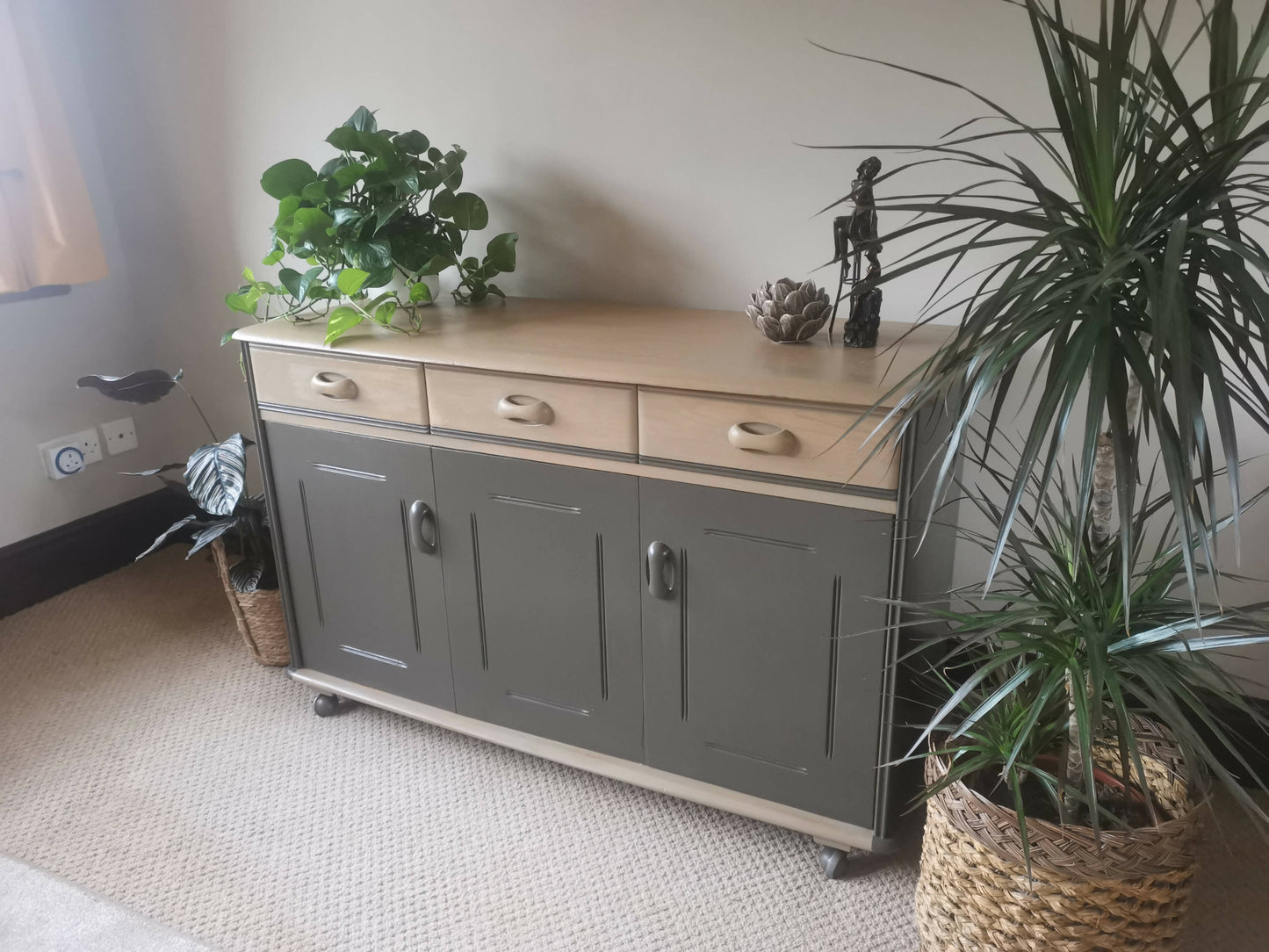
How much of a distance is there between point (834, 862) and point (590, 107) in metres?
1.52

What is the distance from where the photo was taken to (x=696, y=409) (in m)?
1.49

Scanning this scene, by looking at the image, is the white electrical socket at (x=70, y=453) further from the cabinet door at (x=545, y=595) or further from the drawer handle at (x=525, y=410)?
the drawer handle at (x=525, y=410)

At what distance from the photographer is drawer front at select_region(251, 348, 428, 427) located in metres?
1.74

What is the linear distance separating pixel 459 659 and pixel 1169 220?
56.3 inches

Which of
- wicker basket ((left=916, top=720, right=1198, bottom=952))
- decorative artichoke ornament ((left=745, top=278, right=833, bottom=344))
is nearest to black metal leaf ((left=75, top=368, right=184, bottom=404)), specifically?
decorative artichoke ornament ((left=745, top=278, right=833, bottom=344))

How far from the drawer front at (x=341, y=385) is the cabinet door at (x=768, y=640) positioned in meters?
0.48

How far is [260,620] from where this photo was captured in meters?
2.24

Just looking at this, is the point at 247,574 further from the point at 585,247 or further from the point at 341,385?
the point at 585,247

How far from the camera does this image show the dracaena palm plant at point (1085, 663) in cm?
111

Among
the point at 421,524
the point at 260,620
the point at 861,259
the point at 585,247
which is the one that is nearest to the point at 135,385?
the point at 260,620

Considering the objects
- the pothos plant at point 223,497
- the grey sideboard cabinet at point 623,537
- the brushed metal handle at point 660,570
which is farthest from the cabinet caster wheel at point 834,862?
the pothos plant at point 223,497

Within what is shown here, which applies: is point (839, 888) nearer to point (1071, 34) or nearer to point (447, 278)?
point (1071, 34)

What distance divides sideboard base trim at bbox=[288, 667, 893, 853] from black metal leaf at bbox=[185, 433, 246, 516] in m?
0.41

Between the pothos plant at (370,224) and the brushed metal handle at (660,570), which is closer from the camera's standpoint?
the brushed metal handle at (660,570)
